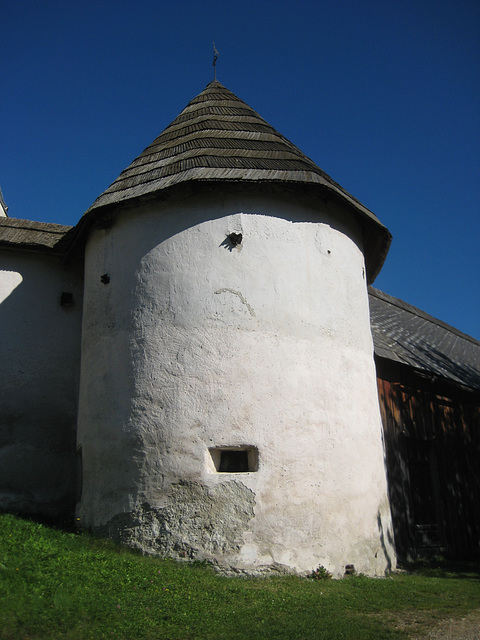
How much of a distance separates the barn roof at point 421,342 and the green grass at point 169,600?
5032 millimetres

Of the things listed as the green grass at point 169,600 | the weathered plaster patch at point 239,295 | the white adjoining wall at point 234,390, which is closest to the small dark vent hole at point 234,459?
the white adjoining wall at point 234,390

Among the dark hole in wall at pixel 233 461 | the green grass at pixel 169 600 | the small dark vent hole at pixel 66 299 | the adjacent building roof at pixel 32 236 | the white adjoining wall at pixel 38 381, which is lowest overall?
the green grass at pixel 169 600

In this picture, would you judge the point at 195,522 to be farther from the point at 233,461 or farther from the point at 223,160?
the point at 223,160

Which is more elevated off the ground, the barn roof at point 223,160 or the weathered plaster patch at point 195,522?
the barn roof at point 223,160

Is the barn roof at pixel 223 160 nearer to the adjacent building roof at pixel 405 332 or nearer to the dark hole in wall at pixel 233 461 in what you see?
the adjacent building roof at pixel 405 332

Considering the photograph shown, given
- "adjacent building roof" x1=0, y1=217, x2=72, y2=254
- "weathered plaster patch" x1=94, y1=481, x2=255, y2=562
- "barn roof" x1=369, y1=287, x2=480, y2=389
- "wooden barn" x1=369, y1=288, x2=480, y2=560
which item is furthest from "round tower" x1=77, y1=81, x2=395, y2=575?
"barn roof" x1=369, y1=287, x2=480, y2=389

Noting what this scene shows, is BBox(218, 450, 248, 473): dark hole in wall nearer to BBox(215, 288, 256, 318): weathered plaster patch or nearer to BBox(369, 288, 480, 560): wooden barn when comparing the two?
BBox(215, 288, 256, 318): weathered plaster patch

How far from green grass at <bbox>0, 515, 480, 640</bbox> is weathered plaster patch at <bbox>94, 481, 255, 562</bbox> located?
198 millimetres

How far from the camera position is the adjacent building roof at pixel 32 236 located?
36.4ft

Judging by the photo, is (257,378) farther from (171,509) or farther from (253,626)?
(253,626)

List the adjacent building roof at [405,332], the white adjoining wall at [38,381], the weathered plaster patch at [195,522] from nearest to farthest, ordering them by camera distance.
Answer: the weathered plaster patch at [195,522], the white adjoining wall at [38,381], the adjacent building roof at [405,332]

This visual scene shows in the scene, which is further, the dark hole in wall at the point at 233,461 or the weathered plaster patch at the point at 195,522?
the dark hole in wall at the point at 233,461

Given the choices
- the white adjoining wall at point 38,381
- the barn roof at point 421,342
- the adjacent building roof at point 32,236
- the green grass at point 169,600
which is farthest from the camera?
the barn roof at point 421,342

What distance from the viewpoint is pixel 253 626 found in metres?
5.67
